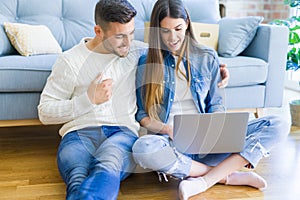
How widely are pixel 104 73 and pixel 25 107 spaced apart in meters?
0.51

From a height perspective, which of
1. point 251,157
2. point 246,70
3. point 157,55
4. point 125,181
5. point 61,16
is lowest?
point 125,181

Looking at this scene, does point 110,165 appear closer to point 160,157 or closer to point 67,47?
point 160,157

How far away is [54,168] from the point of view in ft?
5.32

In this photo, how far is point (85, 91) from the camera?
142 cm

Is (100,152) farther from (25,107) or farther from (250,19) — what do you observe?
(250,19)

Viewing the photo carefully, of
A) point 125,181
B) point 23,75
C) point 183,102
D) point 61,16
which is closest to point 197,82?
point 183,102

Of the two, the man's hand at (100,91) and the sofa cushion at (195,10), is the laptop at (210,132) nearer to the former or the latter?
the man's hand at (100,91)

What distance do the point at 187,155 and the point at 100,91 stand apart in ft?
1.30

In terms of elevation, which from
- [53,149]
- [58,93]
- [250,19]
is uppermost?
[250,19]

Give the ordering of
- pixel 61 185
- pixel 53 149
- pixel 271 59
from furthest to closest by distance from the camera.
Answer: pixel 271 59, pixel 53 149, pixel 61 185

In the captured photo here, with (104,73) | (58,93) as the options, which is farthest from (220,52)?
(58,93)

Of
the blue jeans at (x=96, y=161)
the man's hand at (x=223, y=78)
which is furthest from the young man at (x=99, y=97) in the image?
the man's hand at (x=223, y=78)

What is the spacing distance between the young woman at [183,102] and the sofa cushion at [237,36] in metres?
0.65

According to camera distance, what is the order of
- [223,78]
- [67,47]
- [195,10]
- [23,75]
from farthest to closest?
[195,10] < [67,47] < [23,75] < [223,78]
